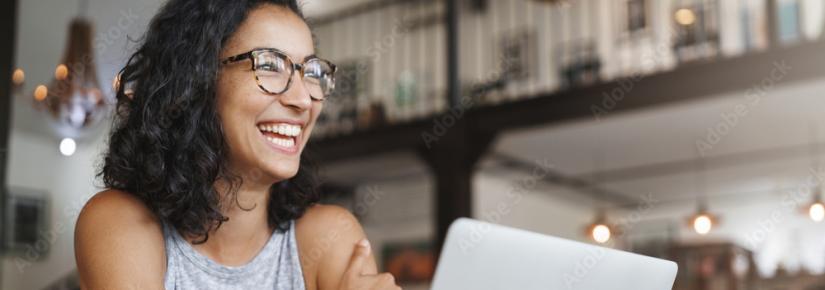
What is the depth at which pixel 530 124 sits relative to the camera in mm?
6762

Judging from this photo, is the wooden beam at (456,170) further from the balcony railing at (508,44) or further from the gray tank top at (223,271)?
the gray tank top at (223,271)

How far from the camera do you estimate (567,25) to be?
28.5 ft

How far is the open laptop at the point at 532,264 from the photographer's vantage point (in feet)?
3.51

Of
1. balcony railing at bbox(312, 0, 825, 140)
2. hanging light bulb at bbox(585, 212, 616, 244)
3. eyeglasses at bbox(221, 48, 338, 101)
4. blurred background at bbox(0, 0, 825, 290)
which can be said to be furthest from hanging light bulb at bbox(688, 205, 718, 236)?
eyeglasses at bbox(221, 48, 338, 101)

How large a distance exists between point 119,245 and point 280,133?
29 cm

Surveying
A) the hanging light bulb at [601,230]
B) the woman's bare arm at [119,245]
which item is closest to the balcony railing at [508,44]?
the hanging light bulb at [601,230]

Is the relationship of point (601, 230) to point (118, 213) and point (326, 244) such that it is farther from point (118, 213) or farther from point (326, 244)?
point (118, 213)

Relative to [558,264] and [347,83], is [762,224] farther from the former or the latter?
[558,264]

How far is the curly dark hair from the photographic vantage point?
131 cm

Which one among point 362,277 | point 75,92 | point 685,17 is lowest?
point 362,277

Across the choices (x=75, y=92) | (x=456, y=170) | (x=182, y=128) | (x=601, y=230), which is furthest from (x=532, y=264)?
(x=601, y=230)

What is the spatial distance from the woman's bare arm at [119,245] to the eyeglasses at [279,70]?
0.28 metres

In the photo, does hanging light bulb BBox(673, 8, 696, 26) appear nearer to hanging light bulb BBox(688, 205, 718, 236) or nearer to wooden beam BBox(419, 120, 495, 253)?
hanging light bulb BBox(688, 205, 718, 236)

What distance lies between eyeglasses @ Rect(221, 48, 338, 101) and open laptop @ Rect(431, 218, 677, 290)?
386 millimetres
